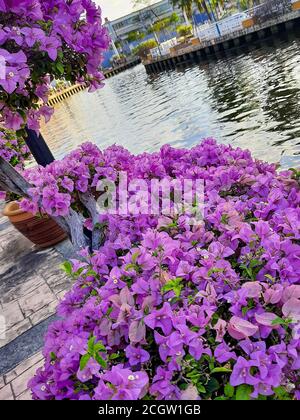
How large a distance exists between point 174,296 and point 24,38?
156 centimetres

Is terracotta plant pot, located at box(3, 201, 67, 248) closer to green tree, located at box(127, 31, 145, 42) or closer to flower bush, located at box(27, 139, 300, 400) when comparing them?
flower bush, located at box(27, 139, 300, 400)

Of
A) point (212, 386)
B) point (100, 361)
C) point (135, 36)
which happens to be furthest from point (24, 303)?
point (135, 36)

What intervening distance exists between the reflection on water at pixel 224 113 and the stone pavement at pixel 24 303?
6.18 metres

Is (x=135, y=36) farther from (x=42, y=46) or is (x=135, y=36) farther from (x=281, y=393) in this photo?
(x=281, y=393)

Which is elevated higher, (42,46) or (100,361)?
(42,46)

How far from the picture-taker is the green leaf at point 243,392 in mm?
1370

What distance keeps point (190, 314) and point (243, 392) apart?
1.25 feet

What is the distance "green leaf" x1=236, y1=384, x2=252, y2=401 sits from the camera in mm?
1370

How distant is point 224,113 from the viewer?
1530cm

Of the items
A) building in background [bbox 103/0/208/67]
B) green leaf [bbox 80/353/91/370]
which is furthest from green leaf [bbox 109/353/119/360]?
building in background [bbox 103/0/208/67]

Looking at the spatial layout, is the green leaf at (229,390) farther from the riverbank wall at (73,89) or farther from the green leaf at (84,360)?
the riverbank wall at (73,89)

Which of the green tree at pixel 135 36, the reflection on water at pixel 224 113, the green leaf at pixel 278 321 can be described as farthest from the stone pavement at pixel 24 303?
the green tree at pixel 135 36

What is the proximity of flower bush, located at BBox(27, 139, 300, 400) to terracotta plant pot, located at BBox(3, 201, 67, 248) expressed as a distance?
3.39m
